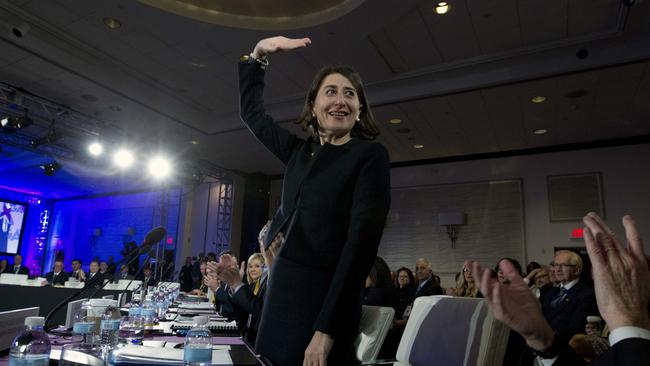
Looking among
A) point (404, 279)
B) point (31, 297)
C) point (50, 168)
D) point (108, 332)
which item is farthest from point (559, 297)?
point (50, 168)

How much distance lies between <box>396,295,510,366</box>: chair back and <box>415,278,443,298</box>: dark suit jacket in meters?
3.16

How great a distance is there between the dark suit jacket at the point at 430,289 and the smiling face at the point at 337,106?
12.5 feet

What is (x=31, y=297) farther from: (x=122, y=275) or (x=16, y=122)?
(x=16, y=122)

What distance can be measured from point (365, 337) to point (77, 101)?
6.79 metres

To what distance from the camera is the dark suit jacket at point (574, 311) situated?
3.12m

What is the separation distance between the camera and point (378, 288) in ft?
11.7

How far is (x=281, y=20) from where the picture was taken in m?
4.91

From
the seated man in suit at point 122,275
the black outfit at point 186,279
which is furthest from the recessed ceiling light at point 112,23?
the black outfit at point 186,279

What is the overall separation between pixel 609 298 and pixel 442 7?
14.6 ft

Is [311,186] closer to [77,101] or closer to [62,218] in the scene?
[77,101]

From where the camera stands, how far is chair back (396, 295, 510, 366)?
131cm

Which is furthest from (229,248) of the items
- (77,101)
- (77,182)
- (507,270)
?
(507,270)

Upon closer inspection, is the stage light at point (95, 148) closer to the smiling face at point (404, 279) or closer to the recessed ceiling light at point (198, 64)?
the recessed ceiling light at point (198, 64)

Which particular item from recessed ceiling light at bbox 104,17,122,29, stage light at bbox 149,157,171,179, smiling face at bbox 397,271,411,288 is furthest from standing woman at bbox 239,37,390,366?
stage light at bbox 149,157,171,179
